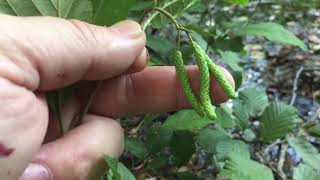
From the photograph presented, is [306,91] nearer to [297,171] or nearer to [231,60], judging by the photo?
[231,60]

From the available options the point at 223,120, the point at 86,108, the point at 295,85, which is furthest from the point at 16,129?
the point at 295,85

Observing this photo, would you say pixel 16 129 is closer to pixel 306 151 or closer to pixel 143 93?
pixel 143 93

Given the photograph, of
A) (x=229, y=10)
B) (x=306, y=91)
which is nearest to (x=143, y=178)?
(x=306, y=91)

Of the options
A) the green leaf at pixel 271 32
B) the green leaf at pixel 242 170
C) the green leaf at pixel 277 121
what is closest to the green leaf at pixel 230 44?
the green leaf at pixel 271 32

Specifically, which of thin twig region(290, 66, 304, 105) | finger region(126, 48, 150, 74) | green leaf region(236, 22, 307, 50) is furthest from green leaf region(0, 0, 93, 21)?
thin twig region(290, 66, 304, 105)

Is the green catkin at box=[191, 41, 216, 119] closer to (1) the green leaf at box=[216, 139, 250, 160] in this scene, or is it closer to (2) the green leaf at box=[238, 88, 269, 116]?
(1) the green leaf at box=[216, 139, 250, 160]
